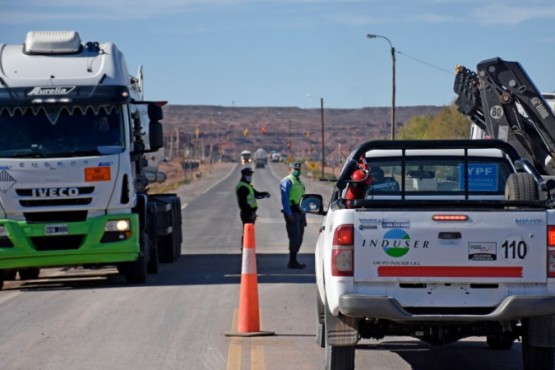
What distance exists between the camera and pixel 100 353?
1107cm

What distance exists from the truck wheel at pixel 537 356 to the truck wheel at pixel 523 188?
1.07 m

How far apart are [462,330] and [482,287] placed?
19.5 inches

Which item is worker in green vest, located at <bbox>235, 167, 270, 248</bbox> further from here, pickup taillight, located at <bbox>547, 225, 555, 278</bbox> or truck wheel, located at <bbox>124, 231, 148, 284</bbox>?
pickup taillight, located at <bbox>547, 225, 555, 278</bbox>

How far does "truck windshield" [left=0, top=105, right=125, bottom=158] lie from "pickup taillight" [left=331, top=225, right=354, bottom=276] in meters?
9.15

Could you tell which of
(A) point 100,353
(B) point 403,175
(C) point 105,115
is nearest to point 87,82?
(C) point 105,115

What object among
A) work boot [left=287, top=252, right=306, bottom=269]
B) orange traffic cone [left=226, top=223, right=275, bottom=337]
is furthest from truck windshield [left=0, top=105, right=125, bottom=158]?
orange traffic cone [left=226, top=223, right=275, bottom=337]

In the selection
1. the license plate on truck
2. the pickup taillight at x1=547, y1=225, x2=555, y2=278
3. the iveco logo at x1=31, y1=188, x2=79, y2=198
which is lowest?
the license plate on truck

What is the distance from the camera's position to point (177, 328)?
1265 centimetres

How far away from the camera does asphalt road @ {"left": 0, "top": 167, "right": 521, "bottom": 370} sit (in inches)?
413

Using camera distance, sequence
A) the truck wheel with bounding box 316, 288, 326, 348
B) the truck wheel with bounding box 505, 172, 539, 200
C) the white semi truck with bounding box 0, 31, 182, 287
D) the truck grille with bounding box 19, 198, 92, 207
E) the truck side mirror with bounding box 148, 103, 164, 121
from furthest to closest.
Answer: the truck side mirror with bounding box 148, 103, 164, 121 < the truck grille with bounding box 19, 198, 92, 207 < the white semi truck with bounding box 0, 31, 182, 287 < the truck wheel with bounding box 316, 288, 326, 348 < the truck wheel with bounding box 505, 172, 539, 200

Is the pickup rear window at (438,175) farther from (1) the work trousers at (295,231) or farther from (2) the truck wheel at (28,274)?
(2) the truck wheel at (28,274)

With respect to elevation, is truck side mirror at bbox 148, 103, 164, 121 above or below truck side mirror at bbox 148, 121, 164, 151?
above

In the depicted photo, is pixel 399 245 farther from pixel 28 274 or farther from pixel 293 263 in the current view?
pixel 28 274

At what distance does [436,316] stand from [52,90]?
32.8ft
